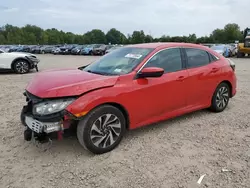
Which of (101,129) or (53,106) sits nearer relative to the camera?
(53,106)

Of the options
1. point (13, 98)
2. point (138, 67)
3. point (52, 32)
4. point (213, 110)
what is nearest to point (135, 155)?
point (138, 67)

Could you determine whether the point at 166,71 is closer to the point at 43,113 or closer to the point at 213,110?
the point at 213,110

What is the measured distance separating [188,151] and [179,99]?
1085 mm

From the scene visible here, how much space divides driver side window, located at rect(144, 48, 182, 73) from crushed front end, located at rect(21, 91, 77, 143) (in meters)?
1.50

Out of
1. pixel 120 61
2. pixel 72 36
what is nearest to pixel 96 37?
pixel 72 36

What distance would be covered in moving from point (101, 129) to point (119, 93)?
0.57m

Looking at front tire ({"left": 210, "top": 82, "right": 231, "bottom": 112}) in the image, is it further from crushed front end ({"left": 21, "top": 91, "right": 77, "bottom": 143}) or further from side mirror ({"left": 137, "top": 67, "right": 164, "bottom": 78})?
crushed front end ({"left": 21, "top": 91, "right": 77, "bottom": 143})

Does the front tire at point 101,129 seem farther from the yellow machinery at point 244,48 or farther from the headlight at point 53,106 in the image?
the yellow machinery at point 244,48

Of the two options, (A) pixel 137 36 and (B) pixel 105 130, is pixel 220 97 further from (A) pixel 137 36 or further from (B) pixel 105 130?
(A) pixel 137 36

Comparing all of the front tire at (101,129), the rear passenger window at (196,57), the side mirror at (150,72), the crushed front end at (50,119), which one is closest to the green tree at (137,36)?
the rear passenger window at (196,57)

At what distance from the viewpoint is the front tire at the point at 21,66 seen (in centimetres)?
1240

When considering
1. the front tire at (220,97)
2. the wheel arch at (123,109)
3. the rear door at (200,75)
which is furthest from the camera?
the front tire at (220,97)

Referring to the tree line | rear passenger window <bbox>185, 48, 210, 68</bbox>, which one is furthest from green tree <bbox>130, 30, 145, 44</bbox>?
rear passenger window <bbox>185, 48, 210, 68</bbox>

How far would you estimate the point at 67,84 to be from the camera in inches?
140
